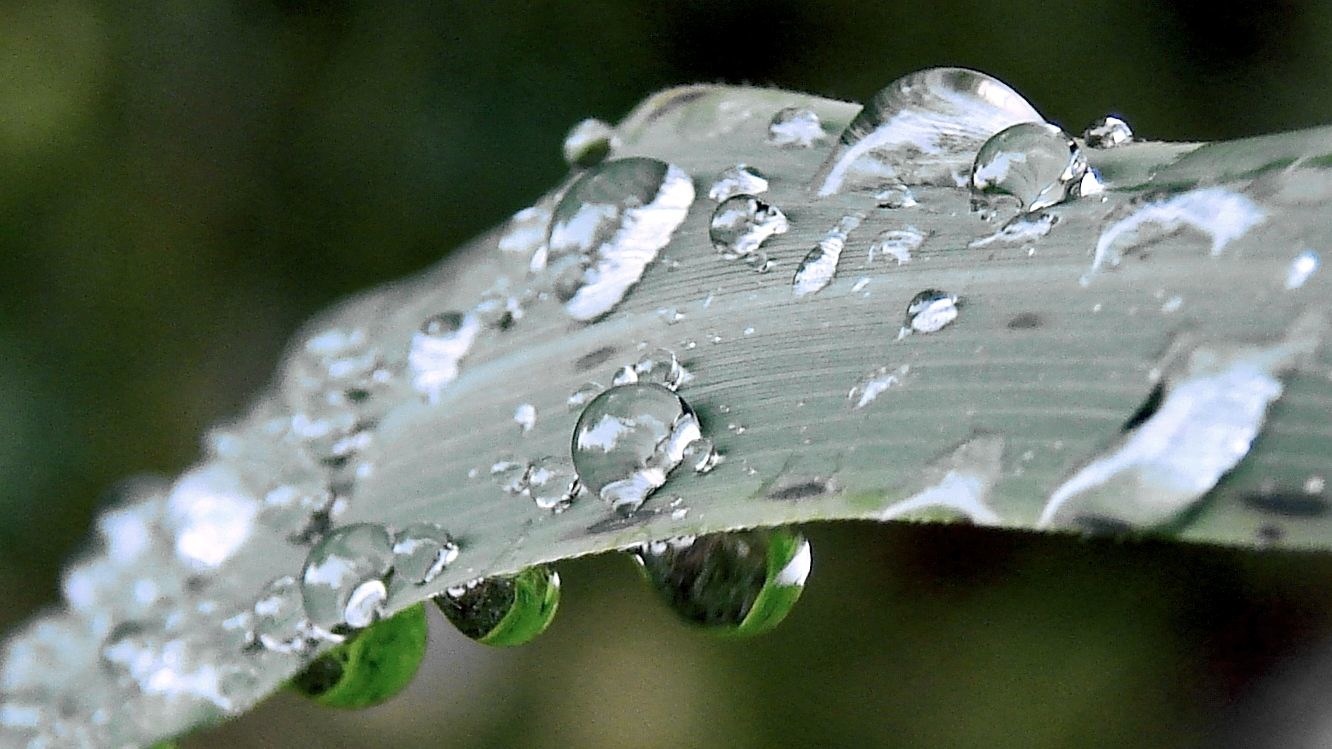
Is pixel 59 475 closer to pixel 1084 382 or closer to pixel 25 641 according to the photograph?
pixel 25 641

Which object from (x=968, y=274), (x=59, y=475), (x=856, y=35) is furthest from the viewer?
(x=856, y=35)

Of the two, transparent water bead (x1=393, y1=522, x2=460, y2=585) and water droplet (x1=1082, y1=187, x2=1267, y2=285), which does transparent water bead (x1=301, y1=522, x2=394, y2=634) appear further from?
water droplet (x1=1082, y1=187, x2=1267, y2=285)

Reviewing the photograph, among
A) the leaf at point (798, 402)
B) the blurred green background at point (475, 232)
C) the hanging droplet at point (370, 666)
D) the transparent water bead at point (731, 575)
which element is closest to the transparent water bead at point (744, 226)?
the leaf at point (798, 402)

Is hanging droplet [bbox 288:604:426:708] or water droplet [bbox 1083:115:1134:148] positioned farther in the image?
hanging droplet [bbox 288:604:426:708]

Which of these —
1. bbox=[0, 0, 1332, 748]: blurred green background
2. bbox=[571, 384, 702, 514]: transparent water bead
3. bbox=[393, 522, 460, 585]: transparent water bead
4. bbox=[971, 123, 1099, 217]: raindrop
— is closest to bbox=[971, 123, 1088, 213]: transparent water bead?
bbox=[971, 123, 1099, 217]: raindrop

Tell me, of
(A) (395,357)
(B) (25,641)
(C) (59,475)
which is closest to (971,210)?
(A) (395,357)

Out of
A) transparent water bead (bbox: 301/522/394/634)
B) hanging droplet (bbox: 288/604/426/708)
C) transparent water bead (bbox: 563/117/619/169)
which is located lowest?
hanging droplet (bbox: 288/604/426/708)

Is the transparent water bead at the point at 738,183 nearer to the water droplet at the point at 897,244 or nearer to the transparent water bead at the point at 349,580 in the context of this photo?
the water droplet at the point at 897,244
